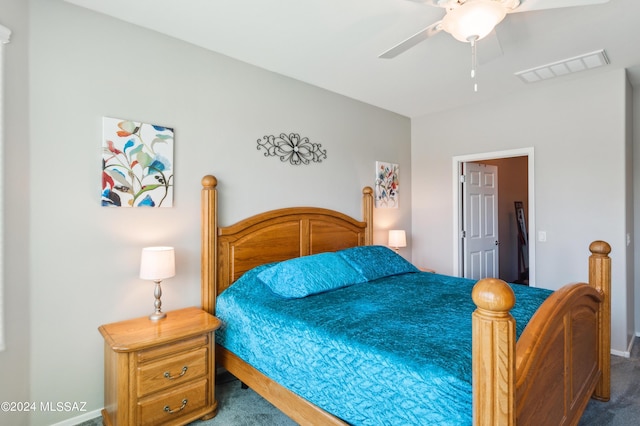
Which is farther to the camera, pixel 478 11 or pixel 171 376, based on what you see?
pixel 171 376

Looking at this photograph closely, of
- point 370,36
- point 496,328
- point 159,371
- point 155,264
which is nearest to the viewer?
point 496,328

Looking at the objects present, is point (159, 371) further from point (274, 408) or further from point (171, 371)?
point (274, 408)

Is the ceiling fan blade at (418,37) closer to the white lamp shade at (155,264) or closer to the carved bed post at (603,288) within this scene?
the carved bed post at (603,288)

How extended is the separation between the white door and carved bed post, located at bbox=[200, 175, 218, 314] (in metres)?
3.06

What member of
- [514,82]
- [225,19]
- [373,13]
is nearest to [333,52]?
[373,13]

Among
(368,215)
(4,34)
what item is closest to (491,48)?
(368,215)

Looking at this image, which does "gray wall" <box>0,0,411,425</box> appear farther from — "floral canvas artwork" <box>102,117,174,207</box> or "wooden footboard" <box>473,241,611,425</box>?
"wooden footboard" <box>473,241,611,425</box>

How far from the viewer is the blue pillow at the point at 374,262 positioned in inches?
115

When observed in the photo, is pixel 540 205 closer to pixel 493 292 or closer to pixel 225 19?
pixel 493 292

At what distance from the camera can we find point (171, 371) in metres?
2.03

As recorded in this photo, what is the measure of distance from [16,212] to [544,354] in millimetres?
2699

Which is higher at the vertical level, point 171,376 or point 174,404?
point 171,376

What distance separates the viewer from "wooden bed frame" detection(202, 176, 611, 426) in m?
1.05

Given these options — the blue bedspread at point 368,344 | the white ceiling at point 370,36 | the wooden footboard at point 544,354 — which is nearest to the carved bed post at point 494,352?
the wooden footboard at point 544,354
